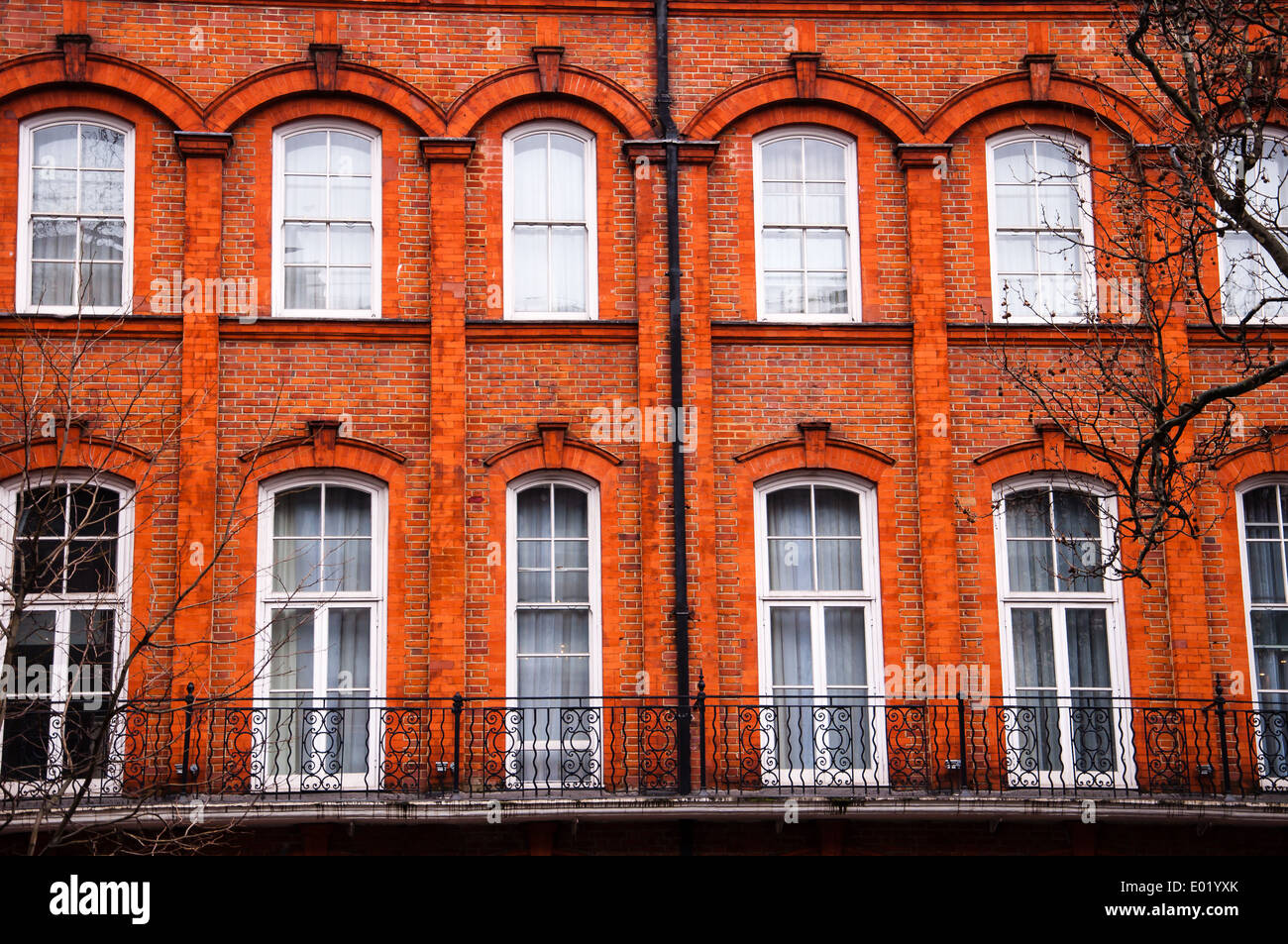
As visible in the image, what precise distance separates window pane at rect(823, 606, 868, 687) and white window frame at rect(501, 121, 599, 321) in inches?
154

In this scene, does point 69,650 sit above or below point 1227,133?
below

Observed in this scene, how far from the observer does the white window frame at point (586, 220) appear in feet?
49.7

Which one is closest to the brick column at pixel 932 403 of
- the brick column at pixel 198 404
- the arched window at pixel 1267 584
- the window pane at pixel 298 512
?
the arched window at pixel 1267 584

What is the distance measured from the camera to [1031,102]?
15.7m

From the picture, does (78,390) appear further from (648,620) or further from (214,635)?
(648,620)

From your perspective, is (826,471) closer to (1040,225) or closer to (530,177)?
(1040,225)

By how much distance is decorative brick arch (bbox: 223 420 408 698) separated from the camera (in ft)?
47.0

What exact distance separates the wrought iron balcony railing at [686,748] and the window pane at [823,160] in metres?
5.52

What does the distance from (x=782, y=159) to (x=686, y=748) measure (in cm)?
626

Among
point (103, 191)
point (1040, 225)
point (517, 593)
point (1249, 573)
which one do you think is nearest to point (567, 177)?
point (517, 593)

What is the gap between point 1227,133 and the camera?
1130 cm

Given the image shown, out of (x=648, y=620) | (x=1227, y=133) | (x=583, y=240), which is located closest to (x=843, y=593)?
(x=648, y=620)

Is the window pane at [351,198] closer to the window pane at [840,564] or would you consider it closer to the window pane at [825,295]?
the window pane at [825,295]

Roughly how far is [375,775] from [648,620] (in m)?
3.01
